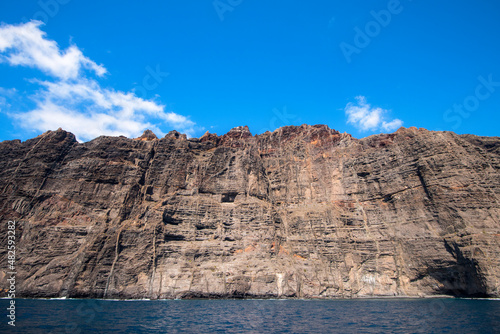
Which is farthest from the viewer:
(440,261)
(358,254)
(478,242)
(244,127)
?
(244,127)

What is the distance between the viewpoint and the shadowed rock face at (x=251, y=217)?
54.2 metres

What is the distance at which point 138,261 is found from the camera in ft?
184

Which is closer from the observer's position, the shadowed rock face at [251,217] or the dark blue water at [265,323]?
the dark blue water at [265,323]

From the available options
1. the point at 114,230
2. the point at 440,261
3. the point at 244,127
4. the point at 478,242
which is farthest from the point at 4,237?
the point at 478,242

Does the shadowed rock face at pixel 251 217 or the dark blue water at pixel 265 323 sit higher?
the shadowed rock face at pixel 251 217

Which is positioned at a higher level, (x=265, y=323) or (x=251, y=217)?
(x=251, y=217)

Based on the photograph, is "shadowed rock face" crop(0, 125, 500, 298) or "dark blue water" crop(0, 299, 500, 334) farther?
"shadowed rock face" crop(0, 125, 500, 298)

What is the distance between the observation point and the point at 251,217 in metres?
66.3

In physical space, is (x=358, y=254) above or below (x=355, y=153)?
below

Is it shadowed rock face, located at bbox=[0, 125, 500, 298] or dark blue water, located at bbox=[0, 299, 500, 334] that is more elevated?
shadowed rock face, located at bbox=[0, 125, 500, 298]

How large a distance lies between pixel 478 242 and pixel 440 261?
270 inches

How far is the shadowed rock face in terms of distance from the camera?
54.2 metres

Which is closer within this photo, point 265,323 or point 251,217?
point 265,323

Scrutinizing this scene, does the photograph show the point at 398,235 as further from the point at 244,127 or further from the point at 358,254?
the point at 244,127
